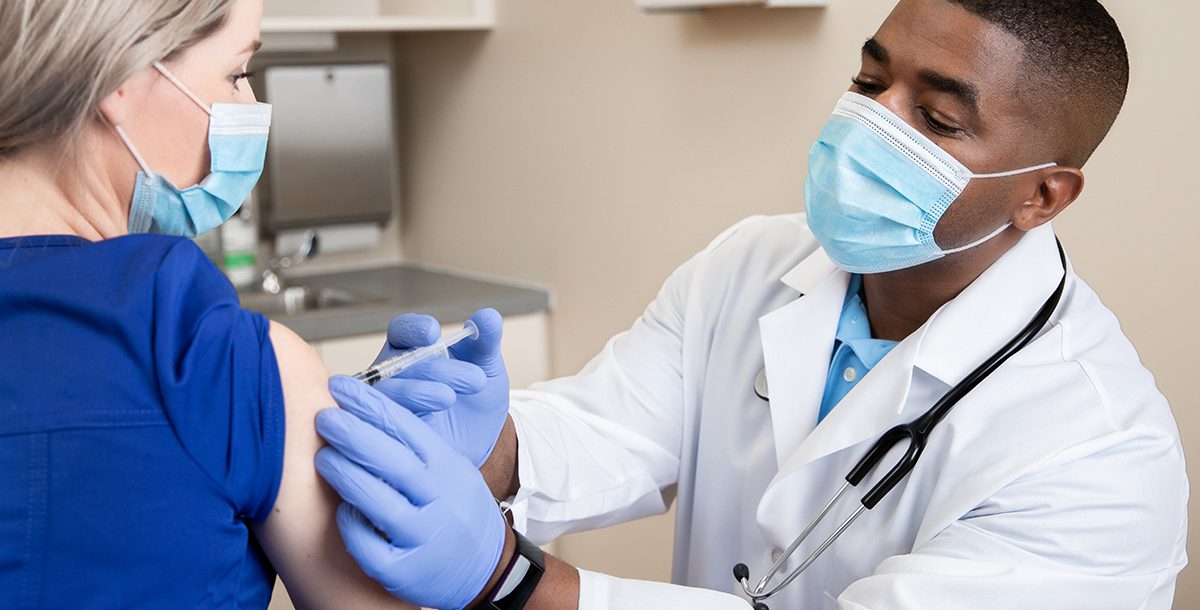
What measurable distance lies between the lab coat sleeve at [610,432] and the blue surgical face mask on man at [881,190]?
1.05 ft

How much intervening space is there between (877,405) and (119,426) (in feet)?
2.86

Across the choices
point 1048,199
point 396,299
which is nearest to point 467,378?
point 1048,199

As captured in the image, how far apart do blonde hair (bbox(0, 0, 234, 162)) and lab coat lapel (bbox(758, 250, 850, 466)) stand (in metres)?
0.86

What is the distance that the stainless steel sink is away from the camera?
2961 millimetres

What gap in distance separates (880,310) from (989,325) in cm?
19

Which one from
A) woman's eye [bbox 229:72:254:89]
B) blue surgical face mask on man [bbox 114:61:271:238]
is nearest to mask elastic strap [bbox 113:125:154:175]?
blue surgical face mask on man [bbox 114:61:271:238]

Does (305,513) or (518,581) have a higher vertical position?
(305,513)

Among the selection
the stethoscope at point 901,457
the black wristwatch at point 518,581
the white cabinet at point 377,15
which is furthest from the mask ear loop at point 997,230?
the white cabinet at point 377,15

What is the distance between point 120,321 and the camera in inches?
32.6

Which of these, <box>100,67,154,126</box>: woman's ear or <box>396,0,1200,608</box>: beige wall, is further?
<box>396,0,1200,608</box>: beige wall

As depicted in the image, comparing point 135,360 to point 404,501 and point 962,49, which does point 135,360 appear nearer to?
point 404,501

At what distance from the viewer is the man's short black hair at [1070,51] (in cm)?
139

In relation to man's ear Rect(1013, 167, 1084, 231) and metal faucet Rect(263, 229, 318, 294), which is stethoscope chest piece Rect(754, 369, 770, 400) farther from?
metal faucet Rect(263, 229, 318, 294)

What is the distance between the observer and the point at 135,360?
835 millimetres
